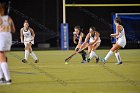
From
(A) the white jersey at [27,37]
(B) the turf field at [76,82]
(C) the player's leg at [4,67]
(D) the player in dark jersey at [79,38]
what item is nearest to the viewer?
(B) the turf field at [76,82]

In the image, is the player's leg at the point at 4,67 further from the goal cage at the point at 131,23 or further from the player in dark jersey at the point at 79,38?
the goal cage at the point at 131,23

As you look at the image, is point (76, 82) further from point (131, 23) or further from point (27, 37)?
point (131, 23)

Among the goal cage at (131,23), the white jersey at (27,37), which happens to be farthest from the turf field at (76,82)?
the goal cage at (131,23)

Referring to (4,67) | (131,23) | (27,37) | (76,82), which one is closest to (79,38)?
(27,37)

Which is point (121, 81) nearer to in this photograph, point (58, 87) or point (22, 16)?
point (58, 87)

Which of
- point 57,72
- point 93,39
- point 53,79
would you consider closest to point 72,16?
point 93,39

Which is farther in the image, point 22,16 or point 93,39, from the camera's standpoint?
point 22,16

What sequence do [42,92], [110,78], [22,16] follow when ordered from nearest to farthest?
1. [42,92]
2. [110,78]
3. [22,16]

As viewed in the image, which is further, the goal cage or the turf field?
the goal cage

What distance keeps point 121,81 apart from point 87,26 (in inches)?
874

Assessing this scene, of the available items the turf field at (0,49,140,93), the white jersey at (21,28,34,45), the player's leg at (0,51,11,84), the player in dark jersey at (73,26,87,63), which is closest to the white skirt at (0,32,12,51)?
A: the player's leg at (0,51,11,84)

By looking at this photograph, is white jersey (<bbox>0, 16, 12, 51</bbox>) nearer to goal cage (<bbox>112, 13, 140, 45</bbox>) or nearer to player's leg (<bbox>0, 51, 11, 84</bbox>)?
player's leg (<bbox>0, 51, 11, 84</bbox>)

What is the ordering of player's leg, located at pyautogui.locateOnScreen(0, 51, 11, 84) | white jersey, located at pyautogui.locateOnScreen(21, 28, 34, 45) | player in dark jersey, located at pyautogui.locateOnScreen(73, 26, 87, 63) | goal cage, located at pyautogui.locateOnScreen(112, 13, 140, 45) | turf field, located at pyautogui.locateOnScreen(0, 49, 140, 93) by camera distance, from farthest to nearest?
goal cage, located at pyautogui.locateOnScreen(112, 13, 140, 45), white jersey, located at pyautogui.locateOnScreen(21, 28, 34, 45), player in dark jersey, located at pyautogui.locateOnScreen(73, 26, 87, 63), player's leg, located at pyautogui.locateOnScreen(0, 51, 11, 84), turf field, located at pyautogui.locateOnScreen(0, 49, 140, 93)

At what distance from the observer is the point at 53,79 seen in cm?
1313
